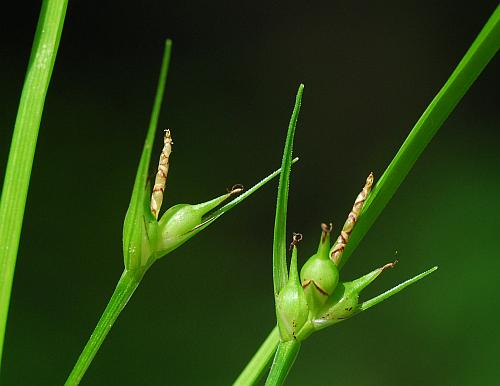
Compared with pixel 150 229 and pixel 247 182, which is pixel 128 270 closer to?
pixel 150 229

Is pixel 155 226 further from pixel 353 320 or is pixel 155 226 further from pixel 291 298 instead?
pixel 353 320

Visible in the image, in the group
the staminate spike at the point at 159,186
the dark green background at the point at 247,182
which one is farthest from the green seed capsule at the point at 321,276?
the dark green background at the point at 247,182

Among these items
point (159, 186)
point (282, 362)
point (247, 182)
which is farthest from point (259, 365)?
point (247, 182)

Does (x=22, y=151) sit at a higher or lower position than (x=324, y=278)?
higher

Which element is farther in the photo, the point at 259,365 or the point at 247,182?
the point at 247,182

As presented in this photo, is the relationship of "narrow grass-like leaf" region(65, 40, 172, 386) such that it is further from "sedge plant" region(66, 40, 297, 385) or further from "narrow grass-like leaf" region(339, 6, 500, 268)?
"narrow grass-like leaf" region(339, 6, 500, 268)

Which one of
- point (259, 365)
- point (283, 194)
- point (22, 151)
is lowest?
point (259, 365)
